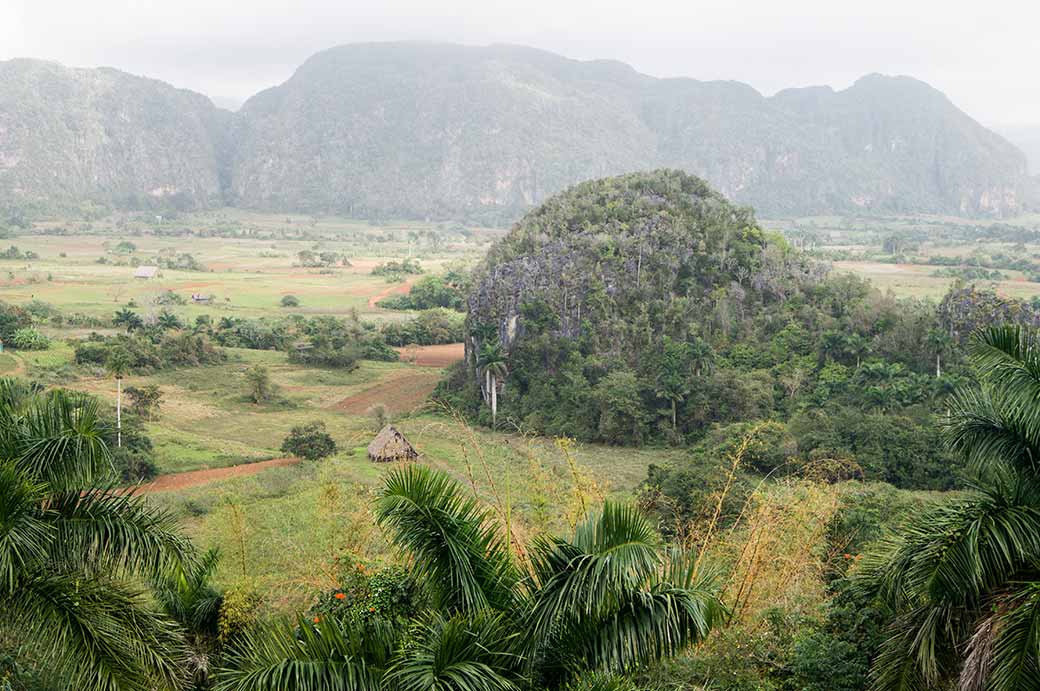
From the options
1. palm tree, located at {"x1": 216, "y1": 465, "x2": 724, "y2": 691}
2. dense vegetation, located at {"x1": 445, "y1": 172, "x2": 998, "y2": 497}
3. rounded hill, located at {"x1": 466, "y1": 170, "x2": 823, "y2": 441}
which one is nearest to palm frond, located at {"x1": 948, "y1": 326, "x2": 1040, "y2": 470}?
palm tree, located at {"x1": 216, "y1": 465, "x2": 724, "y2": 691}

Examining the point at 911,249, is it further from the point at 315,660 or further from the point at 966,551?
the point at 315,660

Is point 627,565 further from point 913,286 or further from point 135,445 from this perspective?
point 913,286

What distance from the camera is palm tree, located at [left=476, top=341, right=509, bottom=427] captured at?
108ft

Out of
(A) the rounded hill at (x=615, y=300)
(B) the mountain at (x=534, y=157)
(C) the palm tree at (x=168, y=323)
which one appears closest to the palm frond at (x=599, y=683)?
(A) the rounded hill at (x=615, y=300)

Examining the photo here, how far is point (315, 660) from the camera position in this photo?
539cm

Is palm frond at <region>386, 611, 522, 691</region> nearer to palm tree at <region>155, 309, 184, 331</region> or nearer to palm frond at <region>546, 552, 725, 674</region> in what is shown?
palm frond at <region>546, 552, 725, 674</region>

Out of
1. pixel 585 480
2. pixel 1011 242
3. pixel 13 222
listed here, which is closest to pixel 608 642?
pixel 585 480

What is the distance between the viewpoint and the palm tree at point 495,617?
17.4 ft

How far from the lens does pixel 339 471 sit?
914 inches

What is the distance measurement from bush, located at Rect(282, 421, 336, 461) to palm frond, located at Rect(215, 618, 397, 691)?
20.4 meters

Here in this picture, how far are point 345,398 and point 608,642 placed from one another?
31088mm

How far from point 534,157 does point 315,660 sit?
174 metres

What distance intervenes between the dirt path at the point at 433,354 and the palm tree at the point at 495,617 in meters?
36.3

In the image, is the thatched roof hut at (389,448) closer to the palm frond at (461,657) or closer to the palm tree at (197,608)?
the palm tree at (197,608)
